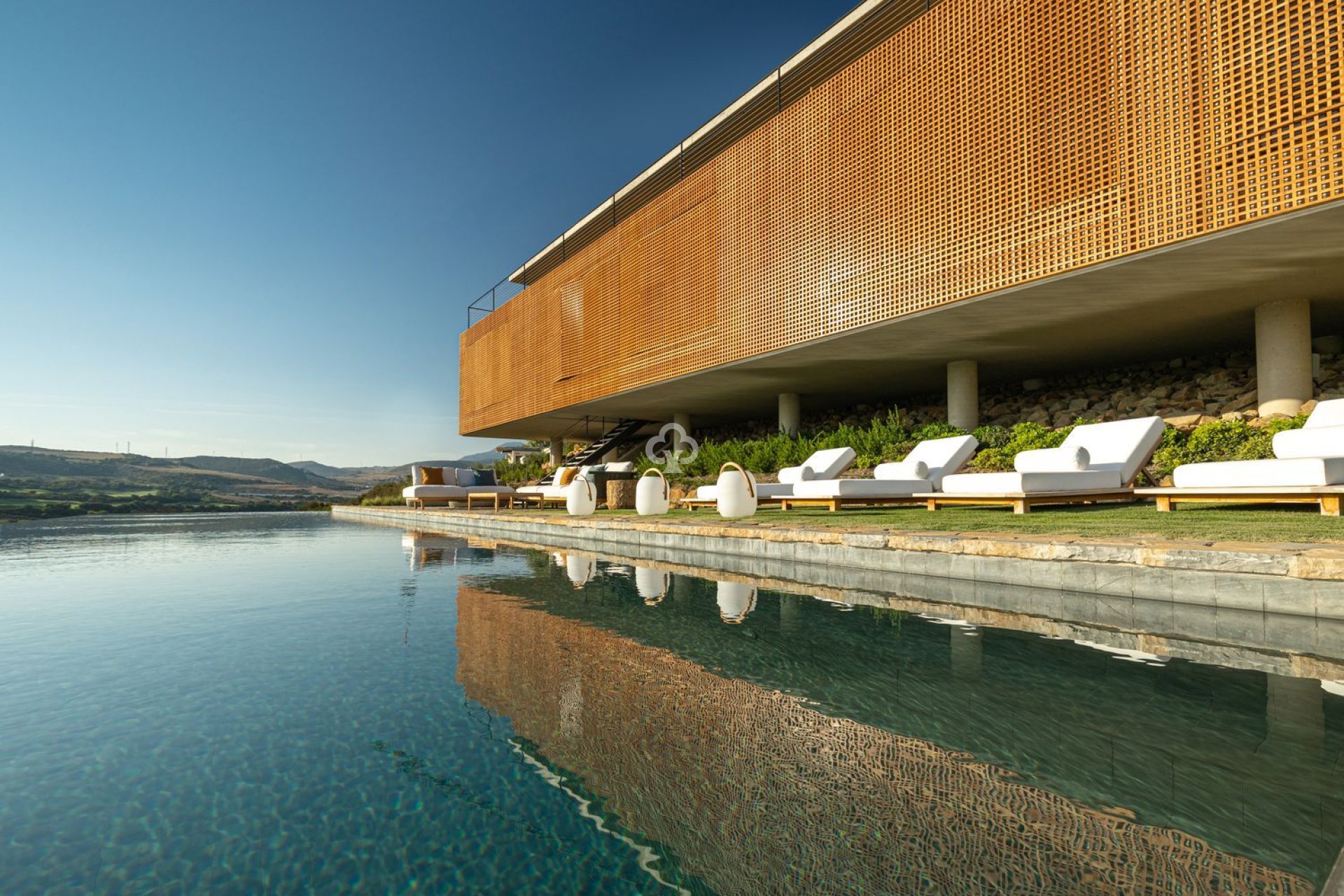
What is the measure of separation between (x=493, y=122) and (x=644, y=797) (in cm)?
2044

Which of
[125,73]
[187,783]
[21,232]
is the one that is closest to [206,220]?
[21,232]

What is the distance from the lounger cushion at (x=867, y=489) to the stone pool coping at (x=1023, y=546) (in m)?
1.63

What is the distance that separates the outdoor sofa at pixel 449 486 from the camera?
17.8 m

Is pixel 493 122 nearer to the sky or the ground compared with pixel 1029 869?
nearer to the sky

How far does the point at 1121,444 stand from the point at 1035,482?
2005mm

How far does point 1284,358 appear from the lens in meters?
9.45

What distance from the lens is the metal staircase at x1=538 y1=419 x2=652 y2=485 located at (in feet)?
73.2

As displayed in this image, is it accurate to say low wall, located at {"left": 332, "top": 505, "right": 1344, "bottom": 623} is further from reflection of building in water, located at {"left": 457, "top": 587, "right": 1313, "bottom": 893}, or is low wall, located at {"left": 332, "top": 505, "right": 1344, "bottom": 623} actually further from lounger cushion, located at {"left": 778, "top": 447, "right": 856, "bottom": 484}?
lounger cushion, located at {"left": 778, "top": 447, "right": 856, "bottom": 484}

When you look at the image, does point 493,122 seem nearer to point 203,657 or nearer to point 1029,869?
point 203,657

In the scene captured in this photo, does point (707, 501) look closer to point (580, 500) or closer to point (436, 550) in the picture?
point (580, 500)

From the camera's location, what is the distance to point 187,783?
1742mm

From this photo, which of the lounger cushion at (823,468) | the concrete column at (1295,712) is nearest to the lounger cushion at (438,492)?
the lounger cushion at (823,468)

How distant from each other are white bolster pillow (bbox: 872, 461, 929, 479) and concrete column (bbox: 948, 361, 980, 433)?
3.52 metres

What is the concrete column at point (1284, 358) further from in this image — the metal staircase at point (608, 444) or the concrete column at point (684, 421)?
the metal staircase at point (608, 444)
